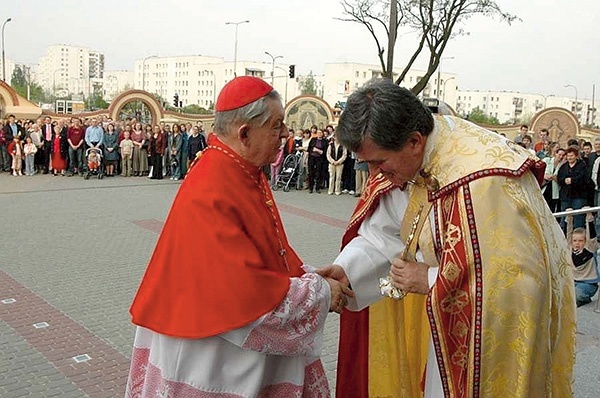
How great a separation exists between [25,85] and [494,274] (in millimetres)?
99331

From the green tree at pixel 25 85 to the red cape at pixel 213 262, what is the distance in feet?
294

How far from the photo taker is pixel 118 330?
231 inches

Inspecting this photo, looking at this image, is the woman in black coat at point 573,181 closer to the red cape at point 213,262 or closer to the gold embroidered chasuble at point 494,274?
the gold embroidered chasuble at point 494,274

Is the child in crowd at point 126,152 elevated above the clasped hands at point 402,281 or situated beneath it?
situated beneath

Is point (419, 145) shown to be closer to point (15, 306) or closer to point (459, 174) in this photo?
point (459, 174)

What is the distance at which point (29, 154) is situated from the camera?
18.8 m

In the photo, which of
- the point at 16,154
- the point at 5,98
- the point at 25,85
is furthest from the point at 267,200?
the point at 25,85

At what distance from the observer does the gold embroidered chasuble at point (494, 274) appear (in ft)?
7.20

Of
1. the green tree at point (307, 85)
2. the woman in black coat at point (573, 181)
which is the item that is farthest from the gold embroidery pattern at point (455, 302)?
the green tree at point (307, 85)

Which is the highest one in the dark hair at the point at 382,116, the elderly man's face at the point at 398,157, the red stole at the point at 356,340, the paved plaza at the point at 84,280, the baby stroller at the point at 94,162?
the dark hair at the point at 382,116

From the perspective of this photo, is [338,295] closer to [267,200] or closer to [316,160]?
[267,200]

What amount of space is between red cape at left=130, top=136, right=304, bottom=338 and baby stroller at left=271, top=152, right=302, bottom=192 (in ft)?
48.0

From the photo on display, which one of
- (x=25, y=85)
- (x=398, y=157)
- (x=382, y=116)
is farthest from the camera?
(x=25, y=85)

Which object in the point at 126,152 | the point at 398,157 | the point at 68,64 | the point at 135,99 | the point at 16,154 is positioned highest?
the point at 68,64
